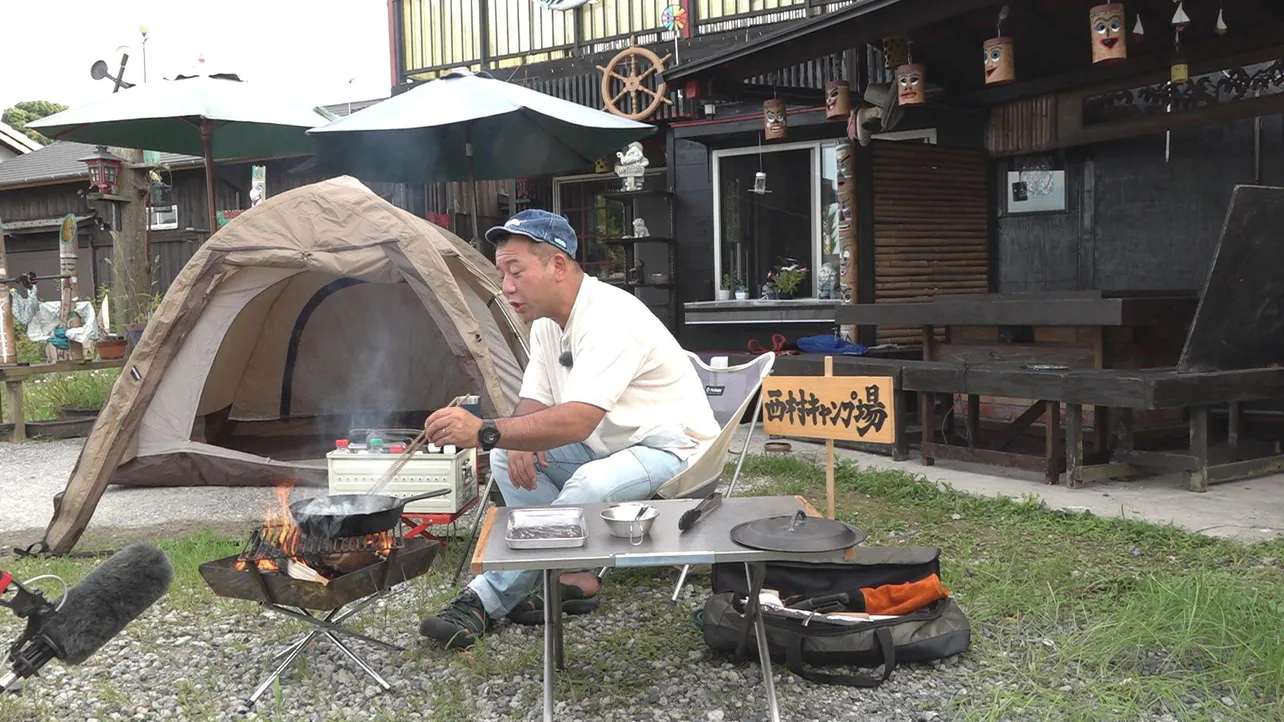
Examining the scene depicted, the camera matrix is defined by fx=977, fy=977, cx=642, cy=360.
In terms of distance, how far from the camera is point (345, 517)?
8.86ft

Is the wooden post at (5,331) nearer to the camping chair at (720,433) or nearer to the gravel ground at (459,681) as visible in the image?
the gravel ground at (459,681)

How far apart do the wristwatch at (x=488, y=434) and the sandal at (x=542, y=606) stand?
0.75 meters

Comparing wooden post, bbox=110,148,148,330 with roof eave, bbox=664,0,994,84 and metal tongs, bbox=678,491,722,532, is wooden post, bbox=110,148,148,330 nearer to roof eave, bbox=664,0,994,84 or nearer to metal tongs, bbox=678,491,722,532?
roof eave, bbox=664,0,994,84

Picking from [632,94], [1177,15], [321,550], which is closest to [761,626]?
[321,550]

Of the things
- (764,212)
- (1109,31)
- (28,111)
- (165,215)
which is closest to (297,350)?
(764,212)

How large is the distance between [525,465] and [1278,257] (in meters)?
4.19

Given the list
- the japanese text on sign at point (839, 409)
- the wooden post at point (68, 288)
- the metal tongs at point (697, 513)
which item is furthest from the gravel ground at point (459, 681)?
the wooden post at point (68, 288)

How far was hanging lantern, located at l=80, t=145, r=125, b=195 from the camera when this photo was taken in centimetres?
966

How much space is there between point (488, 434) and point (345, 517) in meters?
0.45

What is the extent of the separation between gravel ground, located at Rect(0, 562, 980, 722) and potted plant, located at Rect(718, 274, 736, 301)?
6070 mm

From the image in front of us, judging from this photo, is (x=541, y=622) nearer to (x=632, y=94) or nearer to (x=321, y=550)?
(x=321, y=550)

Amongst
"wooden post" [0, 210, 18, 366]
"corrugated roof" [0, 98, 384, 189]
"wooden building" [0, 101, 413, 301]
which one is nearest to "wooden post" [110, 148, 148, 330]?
"wooden post" [0, 210, 18, 366]

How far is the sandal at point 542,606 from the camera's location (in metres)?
3.30

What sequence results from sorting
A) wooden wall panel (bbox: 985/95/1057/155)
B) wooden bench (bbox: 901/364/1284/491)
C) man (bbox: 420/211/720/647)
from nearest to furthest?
1. man (bbox: 420/211/720/647)
2. wooden bench (bbox: 901/364/1284/491)
3. wooden wall panel (bbox: 985/95/1057/155)
